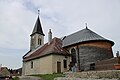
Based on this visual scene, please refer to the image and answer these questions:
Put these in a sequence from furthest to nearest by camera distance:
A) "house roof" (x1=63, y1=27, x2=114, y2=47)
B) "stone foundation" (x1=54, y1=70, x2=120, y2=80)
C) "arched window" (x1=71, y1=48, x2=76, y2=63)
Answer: "arched window" (x1=71, y1=48, x2=76, y2=63) → "house roof" (x1=63, y1=27, x2=114, y2=47) → "stone foundation" (x1=54, y1=70, x2=120, y2=80)

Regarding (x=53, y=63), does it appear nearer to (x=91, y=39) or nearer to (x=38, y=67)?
(x=38, y=67)

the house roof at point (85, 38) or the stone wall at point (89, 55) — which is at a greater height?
the house roof at point (85, 38)

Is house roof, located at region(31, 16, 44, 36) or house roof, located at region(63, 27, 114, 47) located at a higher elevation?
house roof, located at region(31, 16, 44, 36)

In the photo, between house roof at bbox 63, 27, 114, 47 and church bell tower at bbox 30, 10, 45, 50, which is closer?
house roof at bbox 63, 27, 114, 47

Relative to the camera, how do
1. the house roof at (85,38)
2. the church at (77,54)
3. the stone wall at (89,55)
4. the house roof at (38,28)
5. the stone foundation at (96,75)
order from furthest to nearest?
the house roof at (38,28)
the house roof at (85,38)
the church at (77,54)
the stone wall at (89,55)
the stone foundation at (96,75)

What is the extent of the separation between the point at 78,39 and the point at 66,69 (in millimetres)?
4783

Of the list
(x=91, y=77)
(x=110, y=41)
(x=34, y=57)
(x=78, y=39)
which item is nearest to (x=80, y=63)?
(x=78, y=39)

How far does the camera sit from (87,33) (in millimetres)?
28000

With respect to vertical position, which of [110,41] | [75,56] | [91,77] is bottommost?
[91,77]

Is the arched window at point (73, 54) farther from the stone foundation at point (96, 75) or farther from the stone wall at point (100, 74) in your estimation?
the stone wall at point (100, 74)

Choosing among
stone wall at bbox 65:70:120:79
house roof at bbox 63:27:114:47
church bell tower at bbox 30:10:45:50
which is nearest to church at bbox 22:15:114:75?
house roof at bbox 63:27:114:47

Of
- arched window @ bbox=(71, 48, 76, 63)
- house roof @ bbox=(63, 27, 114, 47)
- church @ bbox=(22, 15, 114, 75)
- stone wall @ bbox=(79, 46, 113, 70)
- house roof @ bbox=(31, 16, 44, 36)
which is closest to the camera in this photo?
stone wall @ bbox=(79, 46, 113, 70)

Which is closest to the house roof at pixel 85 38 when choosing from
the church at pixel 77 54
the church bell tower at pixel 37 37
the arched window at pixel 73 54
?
the church at pixel 77 54

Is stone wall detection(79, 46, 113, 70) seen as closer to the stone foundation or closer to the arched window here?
the arched window
